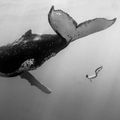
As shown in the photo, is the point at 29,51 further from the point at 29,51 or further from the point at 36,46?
the point at 36,46

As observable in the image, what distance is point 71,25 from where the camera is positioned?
2.89 metres

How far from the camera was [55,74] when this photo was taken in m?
17.6

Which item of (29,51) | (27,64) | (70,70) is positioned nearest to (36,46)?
(29,51)

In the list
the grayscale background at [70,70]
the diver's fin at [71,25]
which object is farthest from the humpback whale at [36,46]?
the grayscale background at [70,70]

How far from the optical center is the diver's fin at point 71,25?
277 centimetres

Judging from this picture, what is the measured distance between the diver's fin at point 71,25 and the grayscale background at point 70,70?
6411mm

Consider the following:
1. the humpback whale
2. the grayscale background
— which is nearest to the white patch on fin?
the humpback whale

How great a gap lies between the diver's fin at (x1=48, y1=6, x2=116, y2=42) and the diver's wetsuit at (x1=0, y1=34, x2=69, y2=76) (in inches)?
21.4

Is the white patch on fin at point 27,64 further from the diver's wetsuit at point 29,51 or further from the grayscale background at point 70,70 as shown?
the grayscale background at point 70,70

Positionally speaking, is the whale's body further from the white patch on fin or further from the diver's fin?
the diver's fin

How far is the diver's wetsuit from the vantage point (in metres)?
3.74

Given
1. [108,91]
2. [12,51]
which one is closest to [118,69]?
[108,91]

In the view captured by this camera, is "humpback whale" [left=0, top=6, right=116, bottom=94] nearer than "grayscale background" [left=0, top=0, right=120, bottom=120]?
Yes

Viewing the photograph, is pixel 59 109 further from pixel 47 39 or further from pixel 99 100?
pixel 47 39
